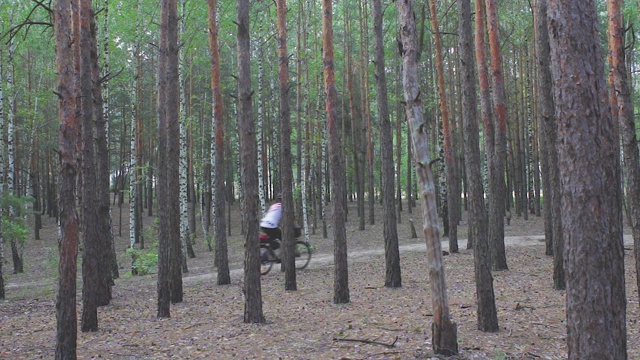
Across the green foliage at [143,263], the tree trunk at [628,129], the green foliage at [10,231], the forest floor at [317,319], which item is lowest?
the forest floor at [317,319]

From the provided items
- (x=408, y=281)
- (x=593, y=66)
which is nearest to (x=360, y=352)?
(x=593, y=66)

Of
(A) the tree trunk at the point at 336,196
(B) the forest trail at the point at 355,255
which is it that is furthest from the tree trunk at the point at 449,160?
(A) the tree trunk at the point at 336,196

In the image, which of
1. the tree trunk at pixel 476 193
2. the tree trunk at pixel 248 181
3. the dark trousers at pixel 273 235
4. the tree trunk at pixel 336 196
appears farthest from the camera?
the dark trousers at pixel 273 235

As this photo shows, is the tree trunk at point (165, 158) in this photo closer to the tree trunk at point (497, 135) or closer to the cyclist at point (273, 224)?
the cyclist at point (273, 224)

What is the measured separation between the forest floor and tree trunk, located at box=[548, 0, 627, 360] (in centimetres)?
235

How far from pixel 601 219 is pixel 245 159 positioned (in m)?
6.00

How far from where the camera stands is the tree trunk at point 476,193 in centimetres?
714

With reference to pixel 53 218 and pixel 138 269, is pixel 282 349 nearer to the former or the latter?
pixel 138 269

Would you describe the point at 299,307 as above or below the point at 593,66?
below

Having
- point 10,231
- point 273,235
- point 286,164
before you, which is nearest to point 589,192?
point 286,164

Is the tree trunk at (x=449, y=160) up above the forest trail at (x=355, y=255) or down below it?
above

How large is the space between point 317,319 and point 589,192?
5883 millimetres

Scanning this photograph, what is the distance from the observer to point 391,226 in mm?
10938

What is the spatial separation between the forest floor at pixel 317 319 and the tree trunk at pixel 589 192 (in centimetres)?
235
